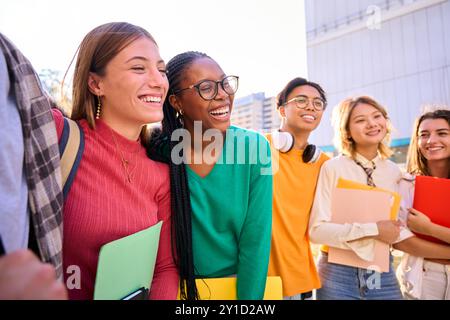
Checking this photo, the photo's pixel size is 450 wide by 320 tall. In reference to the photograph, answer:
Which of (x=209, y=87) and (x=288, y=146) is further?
(x=288, y=146)

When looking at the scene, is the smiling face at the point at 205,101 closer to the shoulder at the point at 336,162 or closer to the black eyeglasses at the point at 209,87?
the black eyeglasses at the point at 209,87

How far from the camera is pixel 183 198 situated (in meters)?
1.13

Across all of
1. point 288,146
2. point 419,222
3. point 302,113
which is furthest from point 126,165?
point 419,222

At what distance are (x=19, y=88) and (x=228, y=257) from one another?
0.88 m

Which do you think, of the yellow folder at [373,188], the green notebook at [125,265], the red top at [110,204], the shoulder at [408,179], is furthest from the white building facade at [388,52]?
the green notebook at [125,265]

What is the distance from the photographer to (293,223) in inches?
58.9

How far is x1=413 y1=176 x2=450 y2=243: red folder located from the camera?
146 centimetres

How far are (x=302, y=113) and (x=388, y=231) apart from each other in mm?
687

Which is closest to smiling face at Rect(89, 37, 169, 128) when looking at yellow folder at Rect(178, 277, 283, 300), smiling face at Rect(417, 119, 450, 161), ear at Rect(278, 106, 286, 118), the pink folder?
yellow folder at Rect(178, 277, 283, 300)

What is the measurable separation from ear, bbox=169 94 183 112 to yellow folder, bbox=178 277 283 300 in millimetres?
685

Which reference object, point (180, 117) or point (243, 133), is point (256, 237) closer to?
point (243, 133)

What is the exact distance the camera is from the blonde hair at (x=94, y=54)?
1021 millimetres

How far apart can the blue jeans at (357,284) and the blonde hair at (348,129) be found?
0.58 metres
